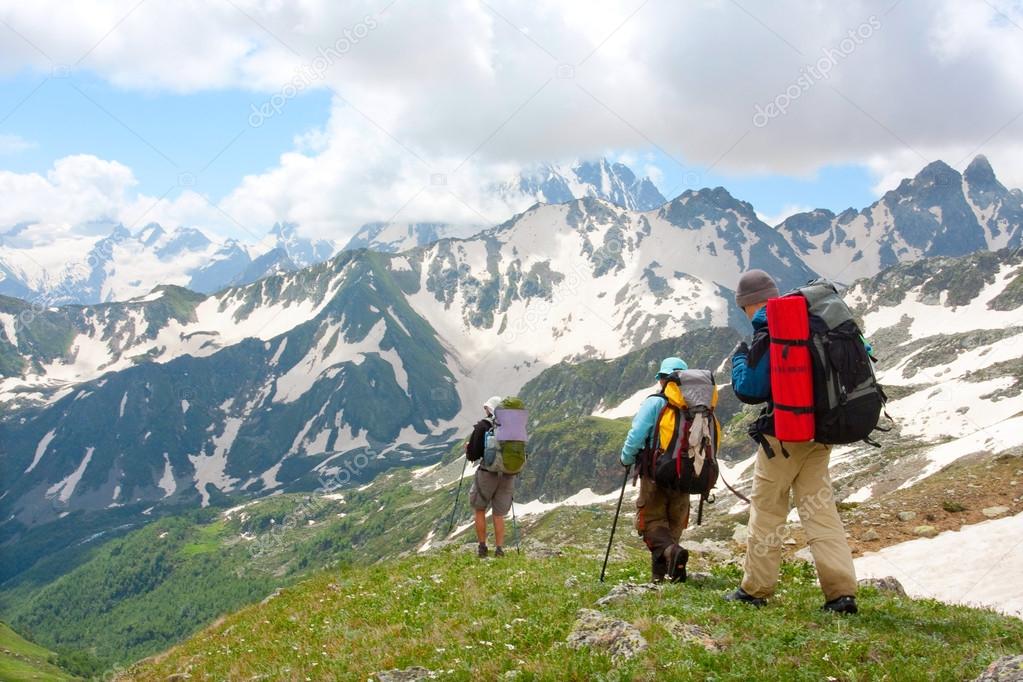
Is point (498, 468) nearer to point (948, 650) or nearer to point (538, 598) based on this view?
point (538, 598)

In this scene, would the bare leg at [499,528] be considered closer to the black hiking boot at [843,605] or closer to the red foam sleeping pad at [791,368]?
the black hiking boot at [843,605]

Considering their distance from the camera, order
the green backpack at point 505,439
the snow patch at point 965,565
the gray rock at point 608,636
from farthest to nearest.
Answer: the green backpack at point 505,439
the snow patch at point 965,565
the gray rock at point 608,636

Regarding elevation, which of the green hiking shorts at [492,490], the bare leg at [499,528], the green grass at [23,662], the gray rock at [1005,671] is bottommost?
the green grass at [23,662]

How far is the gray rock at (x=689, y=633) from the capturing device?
8.30 metres

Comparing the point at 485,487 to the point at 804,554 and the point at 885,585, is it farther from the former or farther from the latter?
the point at 885,585

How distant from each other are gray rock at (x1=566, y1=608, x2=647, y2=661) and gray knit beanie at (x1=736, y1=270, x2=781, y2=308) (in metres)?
4.57

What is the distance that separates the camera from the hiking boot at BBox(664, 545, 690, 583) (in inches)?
460

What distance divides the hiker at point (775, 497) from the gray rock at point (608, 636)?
2.02 meters

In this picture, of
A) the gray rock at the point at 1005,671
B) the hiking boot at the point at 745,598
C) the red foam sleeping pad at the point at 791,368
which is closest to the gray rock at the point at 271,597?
the hiking boot at the point at 745,598

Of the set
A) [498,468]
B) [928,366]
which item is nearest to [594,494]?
[928,366]

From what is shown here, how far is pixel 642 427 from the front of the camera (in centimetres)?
1172

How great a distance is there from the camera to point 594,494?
19088 centimetres

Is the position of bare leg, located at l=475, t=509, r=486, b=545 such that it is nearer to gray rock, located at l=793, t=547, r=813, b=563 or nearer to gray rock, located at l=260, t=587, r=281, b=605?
gray rock, located at l=260, t=587, r=281, b=605

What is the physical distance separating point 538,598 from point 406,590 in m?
3.61
